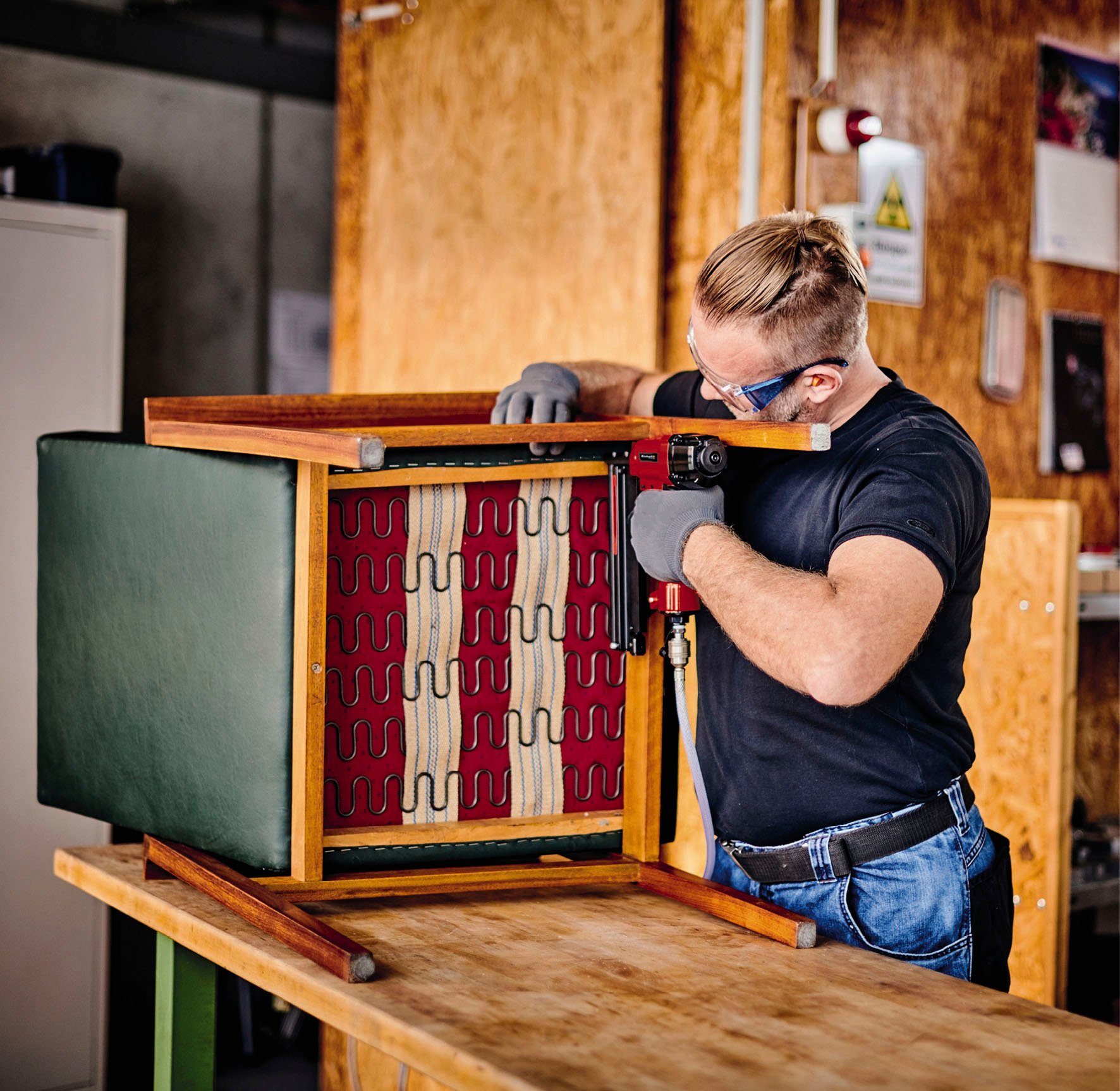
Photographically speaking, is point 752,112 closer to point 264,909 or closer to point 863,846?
point 863,846

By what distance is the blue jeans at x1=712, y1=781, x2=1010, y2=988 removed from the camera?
164 centimetres

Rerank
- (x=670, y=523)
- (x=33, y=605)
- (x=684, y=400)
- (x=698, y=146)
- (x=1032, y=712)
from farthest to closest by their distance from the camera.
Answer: (x=33, y=605) → (x=698, y=146) → (x=1032, y=712) → (x=684, y=400) → (x=670, y=523)

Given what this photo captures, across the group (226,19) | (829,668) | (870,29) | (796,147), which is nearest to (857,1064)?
(829,668)

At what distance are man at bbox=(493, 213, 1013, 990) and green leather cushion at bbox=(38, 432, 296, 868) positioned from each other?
45cm

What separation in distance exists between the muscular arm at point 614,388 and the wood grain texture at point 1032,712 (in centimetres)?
77

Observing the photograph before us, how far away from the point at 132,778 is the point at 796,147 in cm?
166

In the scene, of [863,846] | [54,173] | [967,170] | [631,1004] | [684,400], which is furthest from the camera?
[54,173]

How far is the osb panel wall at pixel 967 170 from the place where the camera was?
2.70 meters

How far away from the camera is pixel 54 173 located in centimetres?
312

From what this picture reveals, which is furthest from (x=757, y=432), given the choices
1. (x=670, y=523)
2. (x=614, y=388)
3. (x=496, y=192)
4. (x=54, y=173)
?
(x=54, y=173)

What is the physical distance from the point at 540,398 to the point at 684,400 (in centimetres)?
31

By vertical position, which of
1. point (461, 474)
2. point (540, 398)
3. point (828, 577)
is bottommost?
point (828, 577)

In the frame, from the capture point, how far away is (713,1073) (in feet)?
3.62

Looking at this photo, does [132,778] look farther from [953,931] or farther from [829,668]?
[953,931]
